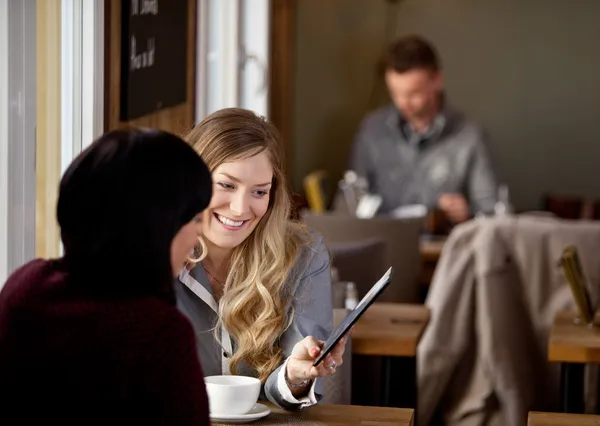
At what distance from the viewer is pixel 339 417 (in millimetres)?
1937

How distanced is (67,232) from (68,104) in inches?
51.1

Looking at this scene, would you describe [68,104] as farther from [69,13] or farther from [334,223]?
[334,223]

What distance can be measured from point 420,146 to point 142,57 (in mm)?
2839

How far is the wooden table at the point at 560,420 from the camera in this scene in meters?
1.91

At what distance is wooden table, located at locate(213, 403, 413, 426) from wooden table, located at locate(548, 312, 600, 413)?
0.99 meters

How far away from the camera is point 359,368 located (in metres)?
3.37

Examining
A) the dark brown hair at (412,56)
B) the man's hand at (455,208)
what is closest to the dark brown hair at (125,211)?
the man's hand at (455,208)

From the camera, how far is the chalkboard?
2803mm

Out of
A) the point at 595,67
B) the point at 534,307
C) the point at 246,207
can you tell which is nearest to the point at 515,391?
the point at 534,307

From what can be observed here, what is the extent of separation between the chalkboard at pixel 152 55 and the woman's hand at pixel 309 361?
108cm

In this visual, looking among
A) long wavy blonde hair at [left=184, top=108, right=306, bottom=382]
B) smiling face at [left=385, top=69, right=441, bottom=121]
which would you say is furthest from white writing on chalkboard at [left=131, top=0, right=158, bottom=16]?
smiling face at [left=385, top=69, right=441, bottom=121]

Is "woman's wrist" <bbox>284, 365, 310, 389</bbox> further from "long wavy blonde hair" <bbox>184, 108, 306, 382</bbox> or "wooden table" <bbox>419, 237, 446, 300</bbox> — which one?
"wooden table" <bbox>419, 237, 446, 300</bbox>

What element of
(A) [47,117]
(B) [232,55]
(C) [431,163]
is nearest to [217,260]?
(A) [47,117]

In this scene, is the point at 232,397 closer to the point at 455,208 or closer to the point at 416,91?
the point at 455,208
